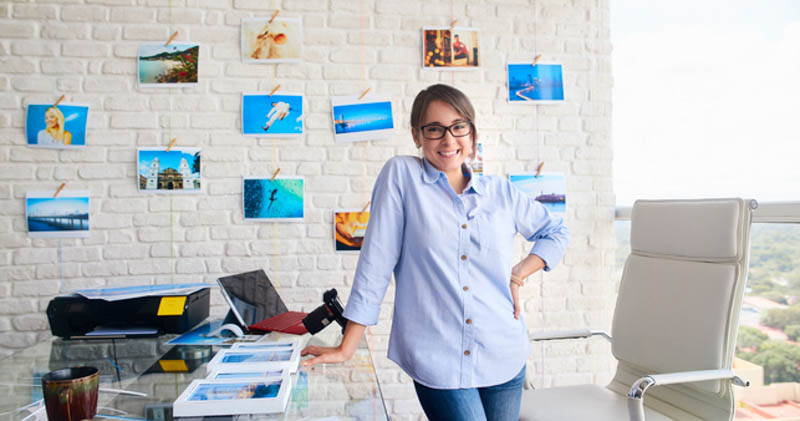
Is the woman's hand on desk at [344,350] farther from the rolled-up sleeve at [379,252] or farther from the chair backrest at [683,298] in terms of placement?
the chair backrest at [683,298]

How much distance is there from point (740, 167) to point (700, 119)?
28 centimetres

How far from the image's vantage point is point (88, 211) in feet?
7.43

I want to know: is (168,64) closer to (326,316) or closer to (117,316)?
(117,316)

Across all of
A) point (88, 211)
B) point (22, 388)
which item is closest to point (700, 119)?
point (22, 388)

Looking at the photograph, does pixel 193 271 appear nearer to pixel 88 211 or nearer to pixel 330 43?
pixel 88 211

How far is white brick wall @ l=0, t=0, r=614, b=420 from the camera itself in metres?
2.25

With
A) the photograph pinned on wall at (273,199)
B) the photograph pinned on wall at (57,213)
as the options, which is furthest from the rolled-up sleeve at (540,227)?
the photograph pinned on wall at (57,213)

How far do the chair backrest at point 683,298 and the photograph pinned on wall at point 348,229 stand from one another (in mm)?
1160

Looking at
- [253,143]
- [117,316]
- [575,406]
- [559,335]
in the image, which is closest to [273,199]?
[253,143]

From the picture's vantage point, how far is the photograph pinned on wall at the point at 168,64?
2287mm

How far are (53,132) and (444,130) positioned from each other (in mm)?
1911

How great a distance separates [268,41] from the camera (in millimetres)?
2332

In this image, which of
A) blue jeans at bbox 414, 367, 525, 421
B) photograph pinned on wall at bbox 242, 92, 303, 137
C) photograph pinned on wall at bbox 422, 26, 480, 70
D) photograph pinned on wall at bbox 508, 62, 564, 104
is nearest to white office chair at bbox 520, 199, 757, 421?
blue jeans at bbox 414, 367, 525, 421

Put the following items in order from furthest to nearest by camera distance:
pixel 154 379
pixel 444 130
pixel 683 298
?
pixel 683 298
pixel 444 130
pixel 154 379
